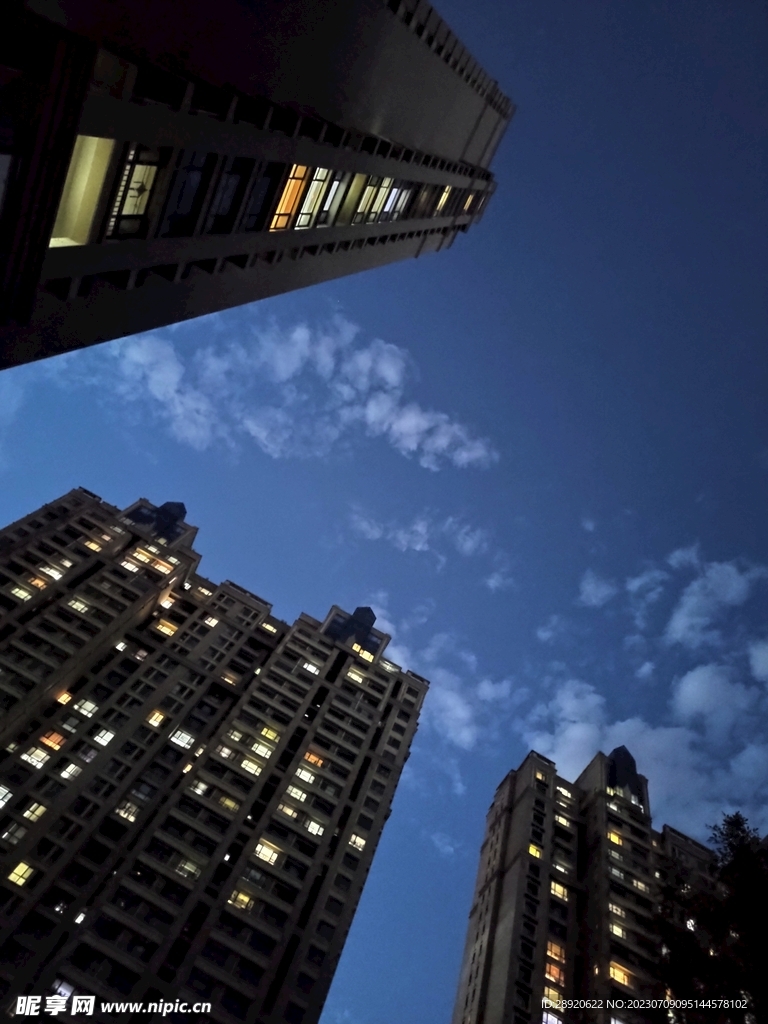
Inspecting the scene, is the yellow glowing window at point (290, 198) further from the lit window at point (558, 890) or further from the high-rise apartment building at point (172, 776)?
the lit window at point (558, 890)

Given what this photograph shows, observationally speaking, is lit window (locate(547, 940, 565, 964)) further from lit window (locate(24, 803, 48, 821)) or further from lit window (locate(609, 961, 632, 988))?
lit window (locate(24, 803, 48, 821))

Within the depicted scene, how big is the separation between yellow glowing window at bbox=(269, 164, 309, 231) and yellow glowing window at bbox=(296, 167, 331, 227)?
886 millimetres

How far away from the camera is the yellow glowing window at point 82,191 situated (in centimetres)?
1905

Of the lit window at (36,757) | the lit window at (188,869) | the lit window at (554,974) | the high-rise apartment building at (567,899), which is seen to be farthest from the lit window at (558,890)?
the lit window at (36,757)

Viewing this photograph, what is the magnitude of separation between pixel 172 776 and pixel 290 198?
5016 cm

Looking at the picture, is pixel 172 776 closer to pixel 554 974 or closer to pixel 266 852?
pixel 266 852

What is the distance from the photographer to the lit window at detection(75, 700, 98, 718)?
6238 centimetres

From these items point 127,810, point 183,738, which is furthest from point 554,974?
point 127,810

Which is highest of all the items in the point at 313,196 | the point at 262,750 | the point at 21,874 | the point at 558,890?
the point at 558,890

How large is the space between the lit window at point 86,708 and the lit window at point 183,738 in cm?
763

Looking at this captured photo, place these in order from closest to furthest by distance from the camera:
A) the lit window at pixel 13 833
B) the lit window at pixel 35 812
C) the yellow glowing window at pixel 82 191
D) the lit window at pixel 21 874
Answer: the yellow glowing window at pixel 82 191 < the lit window at pixel 21 874 < the lit window at pixel 13 833 < the lit window at pixel 35 812

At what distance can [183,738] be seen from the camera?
218ft

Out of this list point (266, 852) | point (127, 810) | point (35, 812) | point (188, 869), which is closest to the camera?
point (35, 812)

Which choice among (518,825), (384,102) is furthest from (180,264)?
(518,825)
